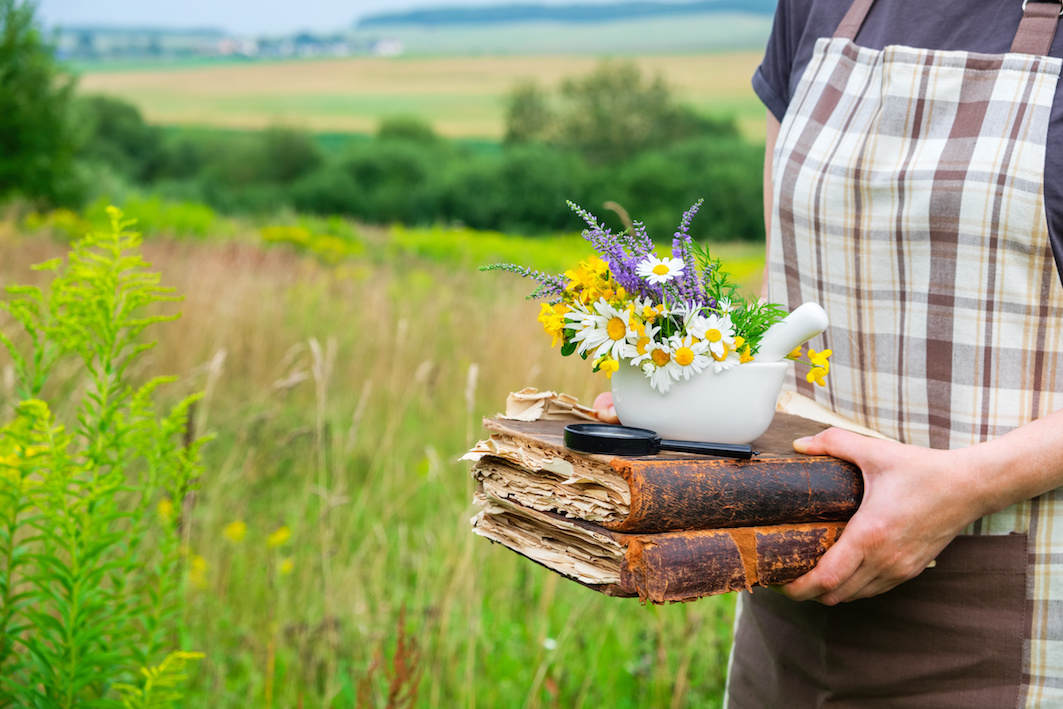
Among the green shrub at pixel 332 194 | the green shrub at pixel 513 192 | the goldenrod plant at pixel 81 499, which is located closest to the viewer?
the goldenrod plant at pixel 81 499

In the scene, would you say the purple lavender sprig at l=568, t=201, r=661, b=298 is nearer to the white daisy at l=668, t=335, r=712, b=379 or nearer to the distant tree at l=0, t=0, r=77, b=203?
the white daisy at l=668, t=335, r=712, b=379

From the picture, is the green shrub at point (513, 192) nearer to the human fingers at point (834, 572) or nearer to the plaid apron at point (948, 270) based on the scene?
the plaid apron at point (948, 270)

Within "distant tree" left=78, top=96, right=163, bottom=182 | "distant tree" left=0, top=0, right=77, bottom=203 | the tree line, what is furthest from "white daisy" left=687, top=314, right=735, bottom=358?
"distant tree" left=78, top=96, right=163, bottom=182

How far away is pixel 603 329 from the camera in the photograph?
3.30ft

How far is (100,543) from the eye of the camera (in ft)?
4.18

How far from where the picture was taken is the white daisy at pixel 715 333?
3.26 feet

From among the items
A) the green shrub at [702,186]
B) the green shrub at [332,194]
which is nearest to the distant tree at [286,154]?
the green shrub at [332,194]

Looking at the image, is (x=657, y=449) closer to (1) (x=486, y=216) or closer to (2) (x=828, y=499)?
(2) (x=828, y=499)

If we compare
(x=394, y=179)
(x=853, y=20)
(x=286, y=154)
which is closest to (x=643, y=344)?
(x=853, y=20)

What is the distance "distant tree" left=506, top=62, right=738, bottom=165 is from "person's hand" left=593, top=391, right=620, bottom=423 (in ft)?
162

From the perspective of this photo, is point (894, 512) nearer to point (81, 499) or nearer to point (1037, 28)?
point (1037, 28)

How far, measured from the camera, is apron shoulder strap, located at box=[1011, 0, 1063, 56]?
1118mm

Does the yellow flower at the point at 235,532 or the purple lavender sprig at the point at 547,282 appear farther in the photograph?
the yellow flower at the point at 235,532

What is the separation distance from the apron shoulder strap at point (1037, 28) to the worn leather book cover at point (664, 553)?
0.71 m
